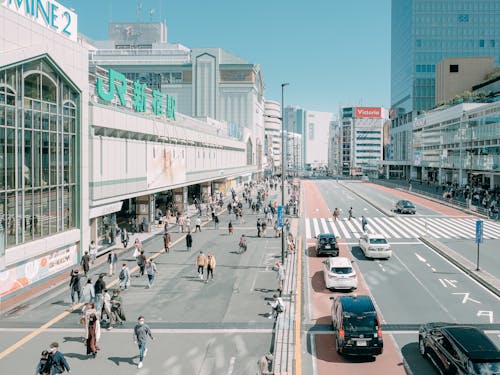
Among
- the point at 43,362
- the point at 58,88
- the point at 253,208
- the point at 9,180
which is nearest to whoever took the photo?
the point at 43,362

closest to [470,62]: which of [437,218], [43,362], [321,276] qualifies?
[437,218]

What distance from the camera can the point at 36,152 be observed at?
76.2ft

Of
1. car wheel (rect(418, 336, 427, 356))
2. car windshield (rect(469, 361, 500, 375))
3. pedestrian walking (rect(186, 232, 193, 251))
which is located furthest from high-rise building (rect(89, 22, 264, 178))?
car windshield (rect(469, 361, 500, 375))

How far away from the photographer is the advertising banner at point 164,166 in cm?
4069

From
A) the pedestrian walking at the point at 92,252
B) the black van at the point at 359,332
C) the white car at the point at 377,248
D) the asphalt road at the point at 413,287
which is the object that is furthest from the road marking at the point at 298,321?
the pedestrian walking at the point at 92,252

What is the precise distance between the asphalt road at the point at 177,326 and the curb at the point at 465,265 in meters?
10.6

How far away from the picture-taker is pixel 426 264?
29656 mm

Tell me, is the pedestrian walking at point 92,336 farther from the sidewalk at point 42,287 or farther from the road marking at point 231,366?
the sidewalk at point 42,287

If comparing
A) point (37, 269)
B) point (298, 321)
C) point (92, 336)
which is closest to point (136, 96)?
point (37, 269)

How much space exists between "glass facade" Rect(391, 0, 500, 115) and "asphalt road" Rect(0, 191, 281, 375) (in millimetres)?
124563

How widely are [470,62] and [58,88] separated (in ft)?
387

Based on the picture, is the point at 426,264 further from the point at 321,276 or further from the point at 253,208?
the point at 253,208

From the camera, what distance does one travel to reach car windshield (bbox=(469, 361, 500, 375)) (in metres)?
12.3

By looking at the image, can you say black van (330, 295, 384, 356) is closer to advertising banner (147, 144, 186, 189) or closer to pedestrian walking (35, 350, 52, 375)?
pedestrian walking (35, 350, 52, 375)
